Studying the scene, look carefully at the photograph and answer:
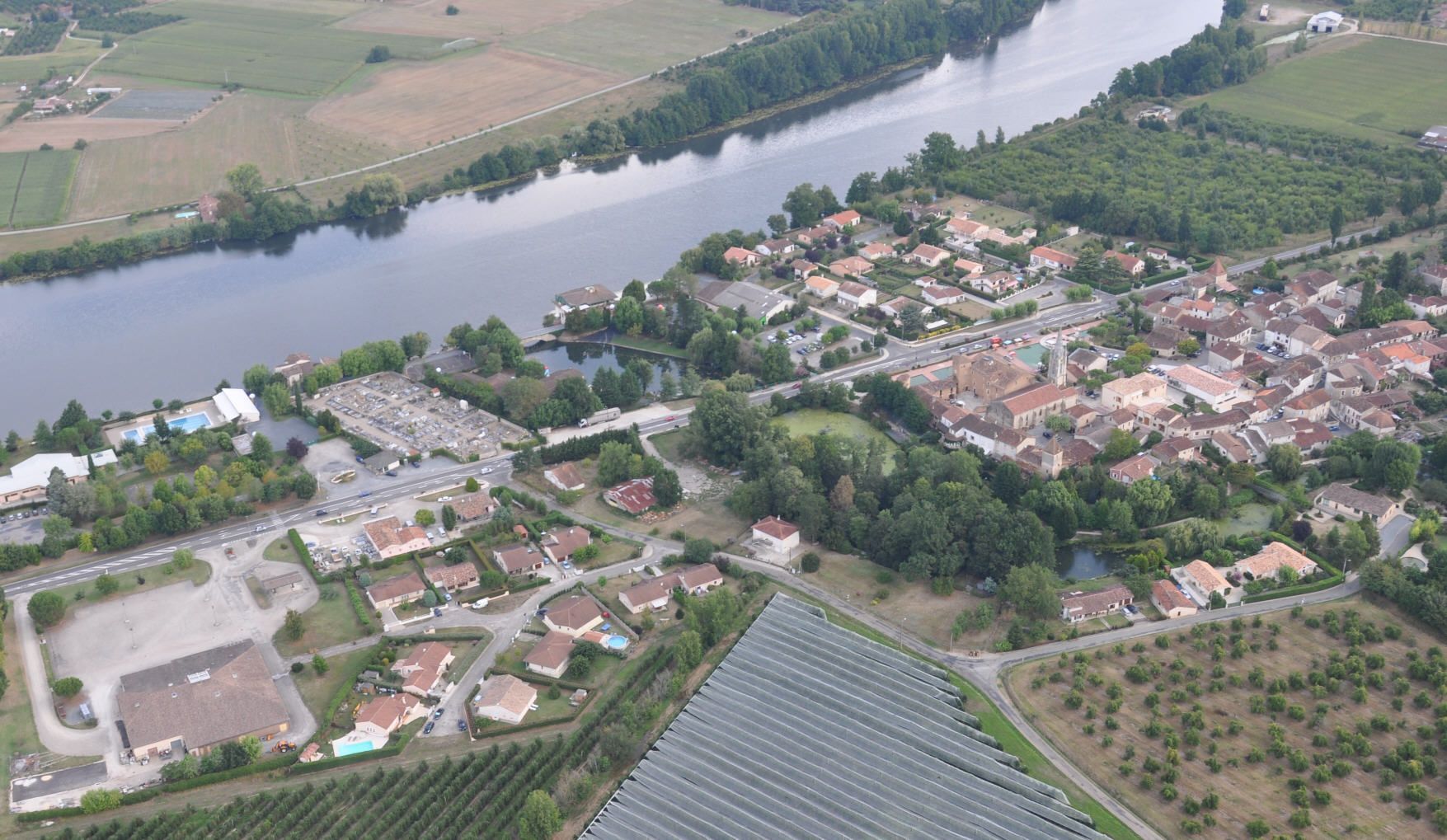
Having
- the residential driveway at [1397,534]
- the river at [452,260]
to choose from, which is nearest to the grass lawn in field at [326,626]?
the river at [452,260]

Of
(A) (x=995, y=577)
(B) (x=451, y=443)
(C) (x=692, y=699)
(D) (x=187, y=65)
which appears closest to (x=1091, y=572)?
(A) (x=995, y=577)

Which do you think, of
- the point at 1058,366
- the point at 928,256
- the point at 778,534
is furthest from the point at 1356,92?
the point at 778,534

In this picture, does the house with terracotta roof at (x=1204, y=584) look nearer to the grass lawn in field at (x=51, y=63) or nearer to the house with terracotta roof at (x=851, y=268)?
the house with terracotta roof at (x=851, y=268)

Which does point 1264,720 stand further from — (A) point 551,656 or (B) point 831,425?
(B) point 831,425

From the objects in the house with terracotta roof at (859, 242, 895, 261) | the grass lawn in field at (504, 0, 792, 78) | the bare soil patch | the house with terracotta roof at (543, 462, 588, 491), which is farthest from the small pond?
the grass lawn in field at (504, 0, 792, 78)

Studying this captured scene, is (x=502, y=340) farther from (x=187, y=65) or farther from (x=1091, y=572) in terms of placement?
(x=187, y=65)

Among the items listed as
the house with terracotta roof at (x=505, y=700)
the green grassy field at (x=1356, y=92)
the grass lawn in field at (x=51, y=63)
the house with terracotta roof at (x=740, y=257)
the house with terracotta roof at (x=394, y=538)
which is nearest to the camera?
the house with terracotta roof at (x=505, y=700)
